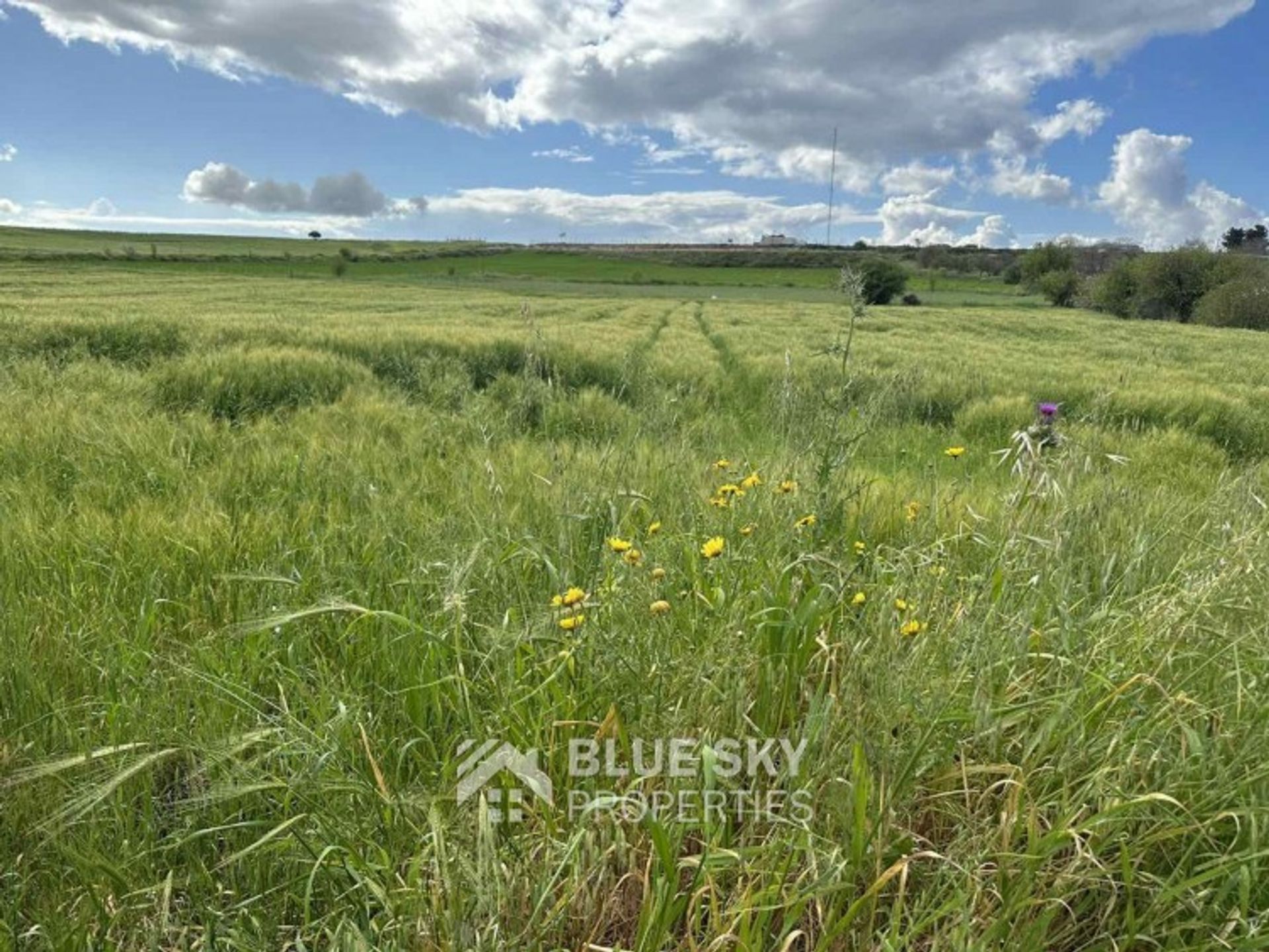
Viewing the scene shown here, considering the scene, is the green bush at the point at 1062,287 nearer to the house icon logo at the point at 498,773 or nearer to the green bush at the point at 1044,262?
the green bush at the point at 1044,262

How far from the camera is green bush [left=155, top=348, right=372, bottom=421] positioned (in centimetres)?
691

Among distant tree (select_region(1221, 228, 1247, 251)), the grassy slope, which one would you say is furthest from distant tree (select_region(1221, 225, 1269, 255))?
the grassy slope

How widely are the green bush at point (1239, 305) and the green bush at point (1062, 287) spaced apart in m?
19.6

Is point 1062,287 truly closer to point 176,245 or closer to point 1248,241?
point 1248,241

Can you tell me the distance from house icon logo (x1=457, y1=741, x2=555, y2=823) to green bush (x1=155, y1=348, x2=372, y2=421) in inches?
220

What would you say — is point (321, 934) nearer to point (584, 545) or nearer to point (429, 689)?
point (429, 689)

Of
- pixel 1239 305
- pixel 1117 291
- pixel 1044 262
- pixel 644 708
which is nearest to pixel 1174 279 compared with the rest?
pixel 1117 291

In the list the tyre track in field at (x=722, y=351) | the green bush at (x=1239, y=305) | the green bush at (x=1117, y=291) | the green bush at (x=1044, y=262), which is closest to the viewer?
the tyre track in field at (x=722, y=351)

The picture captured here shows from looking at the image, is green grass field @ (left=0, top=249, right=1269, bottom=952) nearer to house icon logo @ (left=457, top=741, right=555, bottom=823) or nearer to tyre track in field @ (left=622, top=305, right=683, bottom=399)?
house icon logo @ (left=457, top=741, right=555, bottom=823)

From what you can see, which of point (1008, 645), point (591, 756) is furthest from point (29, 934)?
point (1008, 645)

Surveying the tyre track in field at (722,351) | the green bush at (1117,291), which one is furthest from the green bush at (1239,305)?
the tyre track in field at (722,351)

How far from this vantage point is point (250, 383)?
7441 mm

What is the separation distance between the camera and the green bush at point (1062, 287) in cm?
7319

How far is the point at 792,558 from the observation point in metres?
2.06
